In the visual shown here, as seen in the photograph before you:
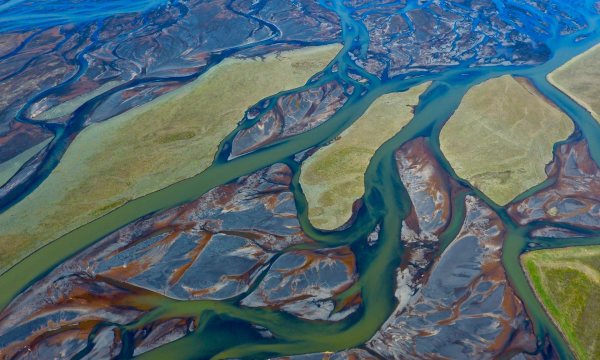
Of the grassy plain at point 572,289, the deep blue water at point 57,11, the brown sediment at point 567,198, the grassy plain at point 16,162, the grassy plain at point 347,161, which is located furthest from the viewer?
the deep blue water at point 57,11

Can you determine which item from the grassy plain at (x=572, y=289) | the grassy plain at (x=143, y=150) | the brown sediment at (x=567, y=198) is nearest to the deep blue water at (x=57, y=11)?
the grassy plain at (x=143, y=150)

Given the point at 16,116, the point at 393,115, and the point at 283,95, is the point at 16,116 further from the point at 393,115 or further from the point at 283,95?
the point at 393,115

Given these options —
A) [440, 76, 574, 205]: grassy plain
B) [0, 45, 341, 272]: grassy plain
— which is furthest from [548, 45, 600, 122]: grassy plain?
[0, 45, 341, 272]: grassy plain

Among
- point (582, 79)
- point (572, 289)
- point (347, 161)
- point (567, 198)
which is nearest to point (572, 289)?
point (572, 289)

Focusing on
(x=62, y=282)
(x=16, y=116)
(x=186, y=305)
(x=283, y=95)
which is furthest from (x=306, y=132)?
(x=16, y=116)

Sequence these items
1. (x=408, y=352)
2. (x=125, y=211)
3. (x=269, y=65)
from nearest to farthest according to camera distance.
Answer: (x=408, y=352) → (x=125, y=211) → (x=269, y=65)

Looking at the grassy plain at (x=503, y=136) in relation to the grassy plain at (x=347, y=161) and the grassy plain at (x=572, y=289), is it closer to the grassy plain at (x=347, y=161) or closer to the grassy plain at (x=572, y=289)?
the grassy plain at (x=347, y=161)

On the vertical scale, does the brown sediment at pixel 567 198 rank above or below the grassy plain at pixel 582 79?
below
